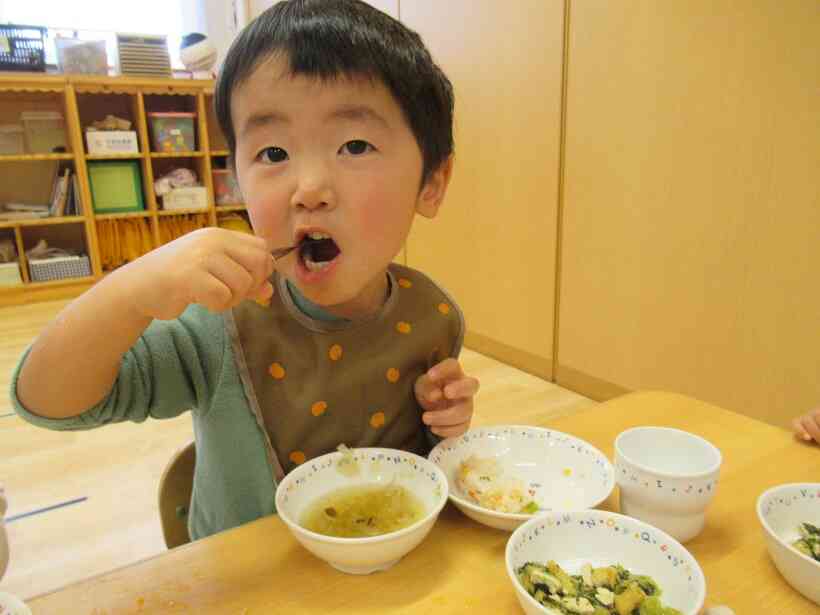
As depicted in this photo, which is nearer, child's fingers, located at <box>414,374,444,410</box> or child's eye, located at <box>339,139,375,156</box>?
child's eye, located at <box>339,139,375,156</box>

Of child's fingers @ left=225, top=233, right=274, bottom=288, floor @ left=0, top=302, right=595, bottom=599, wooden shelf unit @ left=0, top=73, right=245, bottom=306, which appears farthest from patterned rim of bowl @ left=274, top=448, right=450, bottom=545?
wooden shelf unit @ left=0, top=73, right=245, bottom=306

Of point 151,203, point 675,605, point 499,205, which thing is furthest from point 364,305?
point 151,203

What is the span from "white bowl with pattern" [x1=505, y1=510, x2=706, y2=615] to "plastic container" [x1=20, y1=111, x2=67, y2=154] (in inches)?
177

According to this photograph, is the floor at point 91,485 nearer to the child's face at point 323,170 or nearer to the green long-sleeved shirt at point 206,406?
the green long-sleeved shirt at point 206,406

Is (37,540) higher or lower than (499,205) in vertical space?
lower

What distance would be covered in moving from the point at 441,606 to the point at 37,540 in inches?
61.4

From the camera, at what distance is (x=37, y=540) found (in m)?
1.66

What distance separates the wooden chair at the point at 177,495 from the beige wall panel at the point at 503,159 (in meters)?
1.96

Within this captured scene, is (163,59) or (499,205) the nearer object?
(499,205)

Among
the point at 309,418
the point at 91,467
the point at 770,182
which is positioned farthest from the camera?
the point at 91,467

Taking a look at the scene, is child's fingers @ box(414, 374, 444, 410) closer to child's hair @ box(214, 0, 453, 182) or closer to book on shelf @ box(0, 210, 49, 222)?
child's hair @ box(214, 0, 453, 182)

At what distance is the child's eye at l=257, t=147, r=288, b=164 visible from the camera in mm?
701

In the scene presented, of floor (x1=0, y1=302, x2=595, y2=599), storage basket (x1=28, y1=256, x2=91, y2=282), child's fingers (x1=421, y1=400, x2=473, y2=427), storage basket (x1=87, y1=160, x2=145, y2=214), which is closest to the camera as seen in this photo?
child's fingers (x1=421, y1=400, x2=473, y2=427)

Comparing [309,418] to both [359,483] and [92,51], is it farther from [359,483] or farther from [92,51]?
[92,51]
